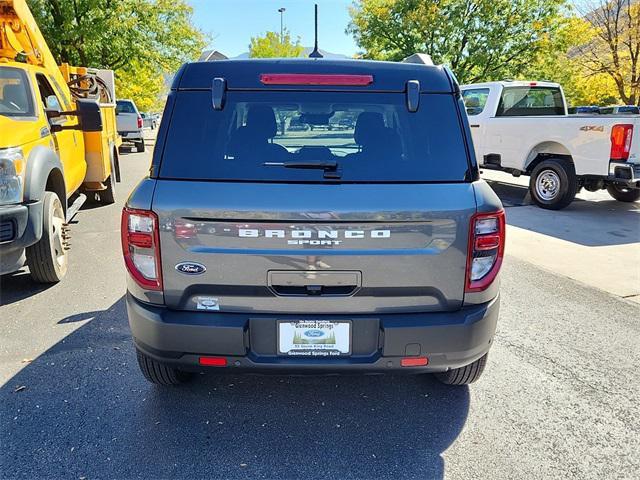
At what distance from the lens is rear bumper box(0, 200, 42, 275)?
13.0 feet

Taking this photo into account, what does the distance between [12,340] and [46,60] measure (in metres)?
4.14

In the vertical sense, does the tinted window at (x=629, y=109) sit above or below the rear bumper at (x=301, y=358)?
above

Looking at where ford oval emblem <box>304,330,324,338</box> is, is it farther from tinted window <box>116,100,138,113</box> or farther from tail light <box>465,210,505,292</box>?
tinted window <box>116,100,138,113</box>

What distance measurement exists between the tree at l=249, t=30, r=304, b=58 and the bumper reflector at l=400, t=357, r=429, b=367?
42781 mm

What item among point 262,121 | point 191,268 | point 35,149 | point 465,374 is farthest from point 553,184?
point 191,268

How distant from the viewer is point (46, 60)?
20.4ft

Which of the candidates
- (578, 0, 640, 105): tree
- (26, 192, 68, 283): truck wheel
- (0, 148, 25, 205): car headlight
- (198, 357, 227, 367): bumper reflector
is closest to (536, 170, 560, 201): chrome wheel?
(26, 192, 68, 283): truck wheel

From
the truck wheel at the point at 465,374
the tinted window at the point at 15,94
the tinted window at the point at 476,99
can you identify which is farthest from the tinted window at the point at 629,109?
the tinted window at the point at 15,94

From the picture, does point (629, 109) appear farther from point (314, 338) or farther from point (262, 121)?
point (314, 338)

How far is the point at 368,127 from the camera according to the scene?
8.39 feet

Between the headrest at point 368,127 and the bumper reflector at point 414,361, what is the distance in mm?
1117

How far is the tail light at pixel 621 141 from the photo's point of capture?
7445 millimetres

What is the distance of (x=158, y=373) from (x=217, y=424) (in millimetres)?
463

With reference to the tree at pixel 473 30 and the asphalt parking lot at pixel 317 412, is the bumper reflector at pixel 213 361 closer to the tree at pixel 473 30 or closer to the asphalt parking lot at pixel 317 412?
the asphalt parking lot at pixel 317 412
